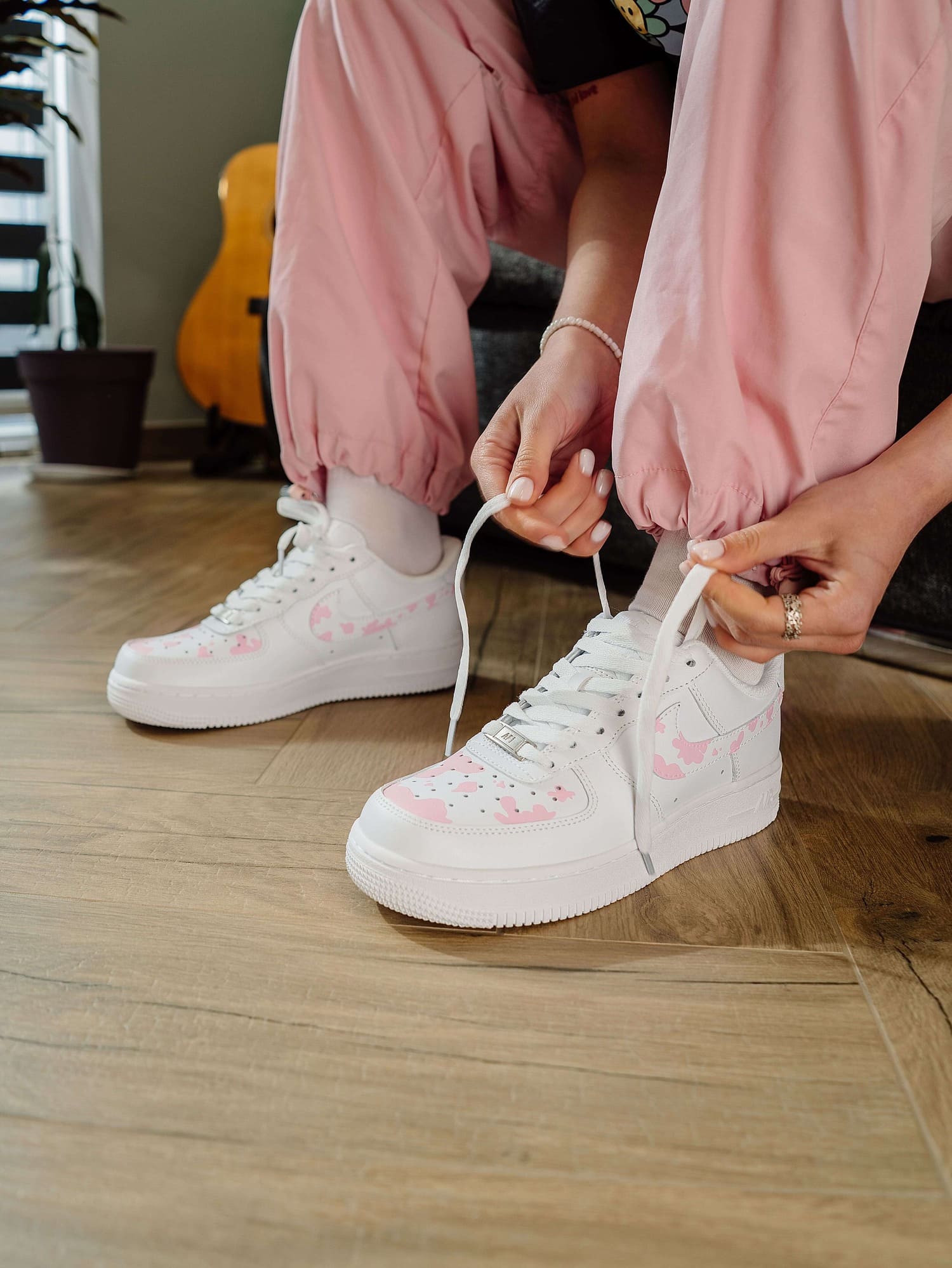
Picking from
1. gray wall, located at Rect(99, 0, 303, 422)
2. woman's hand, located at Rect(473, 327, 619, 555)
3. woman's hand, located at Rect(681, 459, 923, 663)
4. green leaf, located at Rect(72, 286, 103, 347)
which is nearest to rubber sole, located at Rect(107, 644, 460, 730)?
Answer: woman's hand, located at Rect(473, 327, 619, 555)

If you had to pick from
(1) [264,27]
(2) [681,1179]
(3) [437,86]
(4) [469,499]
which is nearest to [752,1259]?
(2) [681,1179]

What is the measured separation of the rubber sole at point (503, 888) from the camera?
1.44ft

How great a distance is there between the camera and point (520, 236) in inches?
31.9

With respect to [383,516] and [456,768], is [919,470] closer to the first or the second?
[456,768]

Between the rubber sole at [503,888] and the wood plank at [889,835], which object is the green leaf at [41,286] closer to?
the wood plank at [889,835]

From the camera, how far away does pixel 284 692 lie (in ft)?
2.31

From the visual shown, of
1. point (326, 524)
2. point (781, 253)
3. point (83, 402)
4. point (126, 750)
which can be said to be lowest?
point (83, 402)

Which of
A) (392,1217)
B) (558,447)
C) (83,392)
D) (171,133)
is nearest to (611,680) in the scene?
(558,447)

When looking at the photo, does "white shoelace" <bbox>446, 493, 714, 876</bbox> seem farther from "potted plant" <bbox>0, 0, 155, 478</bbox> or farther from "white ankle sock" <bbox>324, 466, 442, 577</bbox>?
"potted plant" <bbox>0, 0, 155, 478</bbox>

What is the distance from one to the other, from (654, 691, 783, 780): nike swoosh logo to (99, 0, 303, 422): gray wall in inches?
79.8

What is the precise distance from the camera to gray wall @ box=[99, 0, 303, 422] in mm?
2156

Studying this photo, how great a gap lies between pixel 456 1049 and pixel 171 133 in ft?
7.53

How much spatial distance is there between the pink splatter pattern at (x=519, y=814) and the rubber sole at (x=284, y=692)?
277mm

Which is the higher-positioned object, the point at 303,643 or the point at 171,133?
the point at 171,133
